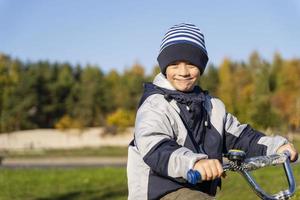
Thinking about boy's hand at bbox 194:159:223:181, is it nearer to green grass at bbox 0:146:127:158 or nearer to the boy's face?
the boy's face

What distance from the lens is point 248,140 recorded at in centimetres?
296

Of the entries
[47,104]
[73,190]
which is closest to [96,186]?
[73,190]

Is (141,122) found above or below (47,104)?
above

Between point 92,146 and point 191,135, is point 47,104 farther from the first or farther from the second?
point 191,135

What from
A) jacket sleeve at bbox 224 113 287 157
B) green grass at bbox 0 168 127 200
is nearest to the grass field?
green grass at bbox 0 168 127 200

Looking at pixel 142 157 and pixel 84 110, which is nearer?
pixel 142 157

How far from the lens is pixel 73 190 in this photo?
15898 millimetres

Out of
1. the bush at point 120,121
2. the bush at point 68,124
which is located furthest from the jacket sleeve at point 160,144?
the bush at point 68,124

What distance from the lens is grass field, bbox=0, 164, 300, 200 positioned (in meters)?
11.9

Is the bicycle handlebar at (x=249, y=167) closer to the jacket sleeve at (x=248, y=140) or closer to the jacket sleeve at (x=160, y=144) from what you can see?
the jacket sleeve at (x=160, y=144)

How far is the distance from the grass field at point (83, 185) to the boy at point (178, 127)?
277 inches

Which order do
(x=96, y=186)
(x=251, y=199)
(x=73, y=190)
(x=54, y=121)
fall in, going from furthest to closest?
(x=54, y=121), (x=96, y=186), (x=73, y=190), (x=251, y=199)

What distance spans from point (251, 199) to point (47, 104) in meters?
63.5

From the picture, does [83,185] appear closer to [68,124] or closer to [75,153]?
[75,153]
